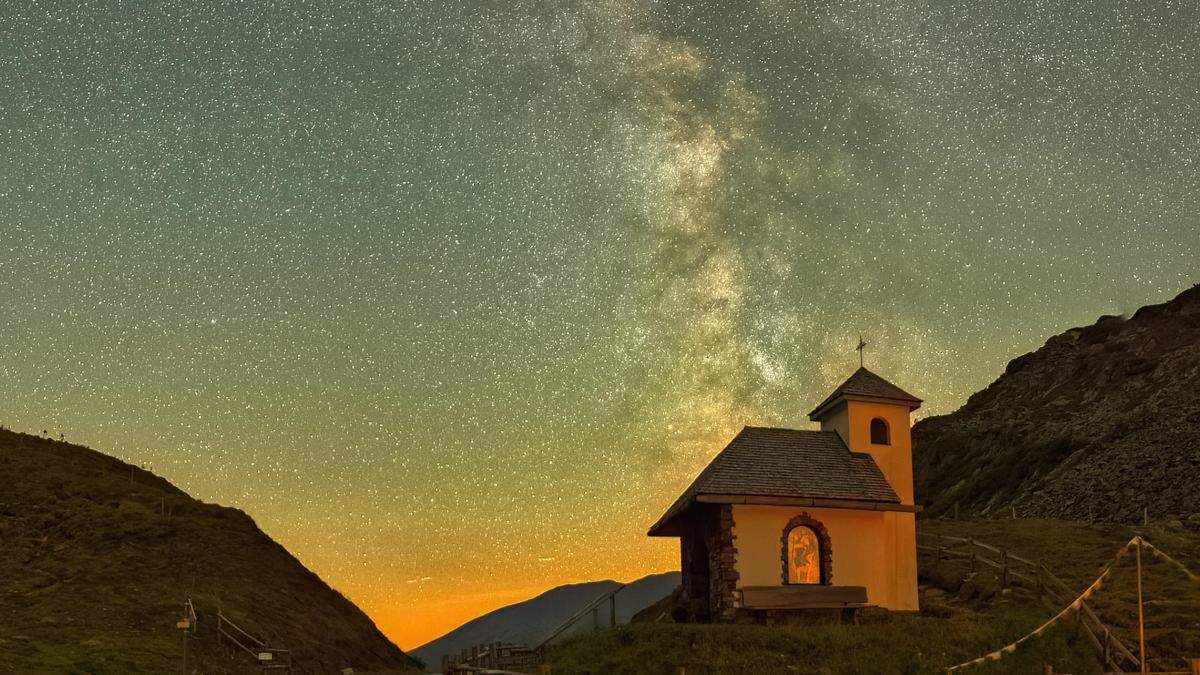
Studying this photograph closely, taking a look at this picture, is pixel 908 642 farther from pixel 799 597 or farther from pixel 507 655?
pixel 507 655

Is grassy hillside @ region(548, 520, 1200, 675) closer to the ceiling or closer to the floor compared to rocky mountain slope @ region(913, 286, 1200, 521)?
closer to the floor

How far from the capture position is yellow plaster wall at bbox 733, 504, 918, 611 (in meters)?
29.8

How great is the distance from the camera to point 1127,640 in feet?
90.2

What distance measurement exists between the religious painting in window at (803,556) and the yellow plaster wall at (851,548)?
1.38 feet

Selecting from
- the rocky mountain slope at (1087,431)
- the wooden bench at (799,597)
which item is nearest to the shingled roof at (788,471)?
the wooden bench at (799,597)

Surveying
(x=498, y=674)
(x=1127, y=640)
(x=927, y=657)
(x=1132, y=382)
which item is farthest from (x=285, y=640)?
(x=1132, y=382)

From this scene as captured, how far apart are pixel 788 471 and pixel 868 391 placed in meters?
4.96

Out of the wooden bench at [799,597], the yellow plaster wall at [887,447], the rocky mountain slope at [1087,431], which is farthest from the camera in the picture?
the rocky mountain slope at [1087,431]

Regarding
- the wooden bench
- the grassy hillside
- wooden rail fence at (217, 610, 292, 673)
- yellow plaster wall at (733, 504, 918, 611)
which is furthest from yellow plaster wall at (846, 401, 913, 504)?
wooden rail fence at (217, 610, 292, 673)

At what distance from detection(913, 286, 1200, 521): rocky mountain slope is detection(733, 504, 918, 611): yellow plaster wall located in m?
32.4

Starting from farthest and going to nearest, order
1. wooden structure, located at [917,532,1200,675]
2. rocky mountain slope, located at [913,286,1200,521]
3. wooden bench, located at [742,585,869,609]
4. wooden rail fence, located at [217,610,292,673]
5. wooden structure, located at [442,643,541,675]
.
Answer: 1. rocky mountain slope, located at [913,286,1200,521]
2. wooden rail fence, located at [217,610,292,673]
3. wooden structure, located at [442,643,541,675]
4. wooden bench, located at [742,585,869,609]
5. wooden structure, located at [917,532,1200,675]

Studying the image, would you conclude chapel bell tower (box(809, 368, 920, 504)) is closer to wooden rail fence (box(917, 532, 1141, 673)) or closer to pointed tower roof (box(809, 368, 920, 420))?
pointed tower roof (box(809, 368, 920, 420))

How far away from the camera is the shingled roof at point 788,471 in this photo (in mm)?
30250

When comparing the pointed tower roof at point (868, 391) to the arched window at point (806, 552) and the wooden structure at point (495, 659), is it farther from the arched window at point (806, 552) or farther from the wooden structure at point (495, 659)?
the wooden structure at point (495, 659)
